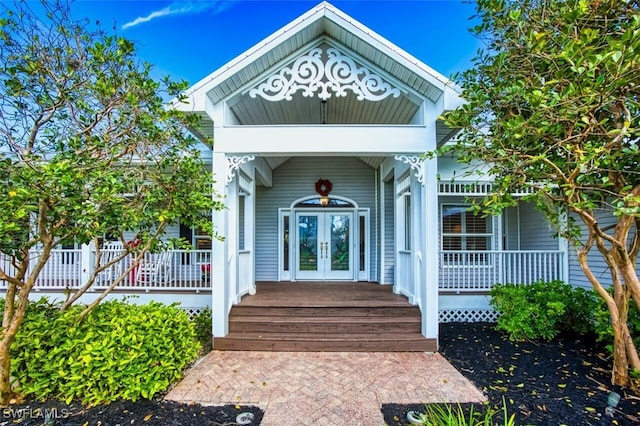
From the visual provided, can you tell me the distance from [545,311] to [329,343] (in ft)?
12.2

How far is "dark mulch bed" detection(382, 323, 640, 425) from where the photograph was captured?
10.4 feet

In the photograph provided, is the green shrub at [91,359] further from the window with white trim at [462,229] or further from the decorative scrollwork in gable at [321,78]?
the window with white trim at [462,229]

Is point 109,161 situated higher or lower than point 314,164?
lower

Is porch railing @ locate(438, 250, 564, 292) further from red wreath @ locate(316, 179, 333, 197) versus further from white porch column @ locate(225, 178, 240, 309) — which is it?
white porch column @ locate(225, 178, 240, 309)

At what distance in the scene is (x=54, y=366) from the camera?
3.26 metres

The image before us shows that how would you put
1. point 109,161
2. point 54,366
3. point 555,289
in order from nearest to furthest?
point 54,366 < point 109,161 < point 555,289

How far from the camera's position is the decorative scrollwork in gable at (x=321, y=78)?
5.07 m

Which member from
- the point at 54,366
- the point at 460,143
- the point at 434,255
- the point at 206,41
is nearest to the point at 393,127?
the point at 460,143

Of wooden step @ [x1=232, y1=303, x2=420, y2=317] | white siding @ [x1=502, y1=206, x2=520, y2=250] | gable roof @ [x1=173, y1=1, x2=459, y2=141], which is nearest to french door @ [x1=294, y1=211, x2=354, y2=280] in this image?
wooden step @ [x1=232, y1=303, x2=420, y2=317]

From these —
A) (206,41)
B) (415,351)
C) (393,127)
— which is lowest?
(415,351)

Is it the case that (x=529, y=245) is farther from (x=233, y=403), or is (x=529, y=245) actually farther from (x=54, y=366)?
(x=54, y=366)

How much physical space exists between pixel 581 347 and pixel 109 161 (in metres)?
7.18

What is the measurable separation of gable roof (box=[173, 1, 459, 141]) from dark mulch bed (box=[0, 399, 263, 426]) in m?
3.86

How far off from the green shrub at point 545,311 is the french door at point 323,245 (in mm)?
4249
